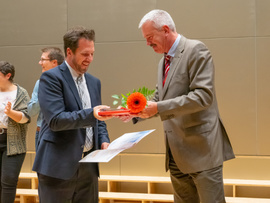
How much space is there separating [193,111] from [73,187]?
84 cm

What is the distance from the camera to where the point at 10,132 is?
3.59 metres

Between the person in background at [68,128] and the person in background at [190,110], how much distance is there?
0.33m

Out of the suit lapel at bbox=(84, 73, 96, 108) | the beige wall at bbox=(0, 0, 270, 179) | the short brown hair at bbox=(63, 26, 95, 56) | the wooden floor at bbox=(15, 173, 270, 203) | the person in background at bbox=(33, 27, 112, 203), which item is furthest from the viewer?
the beige wall at bbox=(0, 0, 270, 179)

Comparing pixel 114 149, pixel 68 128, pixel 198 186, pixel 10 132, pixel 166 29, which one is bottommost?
pixel 198 186

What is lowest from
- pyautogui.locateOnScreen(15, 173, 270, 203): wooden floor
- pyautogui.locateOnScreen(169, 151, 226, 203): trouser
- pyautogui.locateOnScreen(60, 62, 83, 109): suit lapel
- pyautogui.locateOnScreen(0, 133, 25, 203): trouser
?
pyautogui.locateOnScreen(15, 173, 270, 203): wooden floor

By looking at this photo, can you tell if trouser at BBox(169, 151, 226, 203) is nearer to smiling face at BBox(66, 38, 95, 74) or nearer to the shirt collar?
the shirt collar

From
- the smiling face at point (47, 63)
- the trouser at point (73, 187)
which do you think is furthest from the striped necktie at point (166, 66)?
the smiling face at point (47, 63)

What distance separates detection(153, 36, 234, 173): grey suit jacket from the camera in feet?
6.78

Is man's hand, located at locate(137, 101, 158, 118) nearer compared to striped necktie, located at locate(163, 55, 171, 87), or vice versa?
man's hand, located at locate(137, 101, 158, 118)

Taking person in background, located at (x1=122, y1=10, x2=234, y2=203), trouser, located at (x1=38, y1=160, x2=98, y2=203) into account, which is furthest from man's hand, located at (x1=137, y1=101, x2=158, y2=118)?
trouser, located at (x1=38, y1=160, x2=98, y2=203)

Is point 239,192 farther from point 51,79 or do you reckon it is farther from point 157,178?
point 51,79

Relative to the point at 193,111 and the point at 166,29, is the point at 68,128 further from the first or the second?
the point at 166,29

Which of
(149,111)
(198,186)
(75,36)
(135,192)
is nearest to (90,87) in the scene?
(75,36)

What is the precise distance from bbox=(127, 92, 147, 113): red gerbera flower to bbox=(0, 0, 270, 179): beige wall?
8.93ft
